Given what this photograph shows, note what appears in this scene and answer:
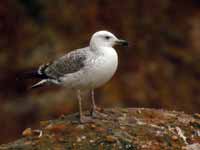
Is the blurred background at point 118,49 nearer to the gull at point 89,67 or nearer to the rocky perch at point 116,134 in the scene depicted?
the gull at point 89,67

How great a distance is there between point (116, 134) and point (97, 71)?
0.93 m

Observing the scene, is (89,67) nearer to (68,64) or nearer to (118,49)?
(68,64)

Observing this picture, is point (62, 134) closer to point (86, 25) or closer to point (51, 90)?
point (51, 90)

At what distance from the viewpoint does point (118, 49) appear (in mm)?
22547

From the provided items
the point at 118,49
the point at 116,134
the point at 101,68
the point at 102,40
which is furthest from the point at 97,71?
the point at 118,49

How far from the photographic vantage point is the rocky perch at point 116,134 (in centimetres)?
1080

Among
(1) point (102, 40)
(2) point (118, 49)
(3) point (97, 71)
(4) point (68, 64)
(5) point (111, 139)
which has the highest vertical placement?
(2) point (118, 49)

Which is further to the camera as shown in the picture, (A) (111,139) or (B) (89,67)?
(B) (89,67)

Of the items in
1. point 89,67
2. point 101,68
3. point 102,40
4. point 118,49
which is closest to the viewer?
point 101,68

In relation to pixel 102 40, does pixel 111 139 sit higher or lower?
lower

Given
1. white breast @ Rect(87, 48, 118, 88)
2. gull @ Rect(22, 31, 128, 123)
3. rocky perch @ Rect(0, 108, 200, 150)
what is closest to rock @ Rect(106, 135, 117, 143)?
rocky perch @ Rect(0, 108, 200, 150)

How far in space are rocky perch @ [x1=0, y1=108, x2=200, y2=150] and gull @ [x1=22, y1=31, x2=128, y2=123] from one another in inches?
11.9

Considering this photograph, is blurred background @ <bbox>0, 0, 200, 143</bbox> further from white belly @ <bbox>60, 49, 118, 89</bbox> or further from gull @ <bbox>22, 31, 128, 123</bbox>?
white belly @ <bbox>60, 49, 118, 89</bbox>

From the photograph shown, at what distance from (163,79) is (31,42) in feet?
12.7
